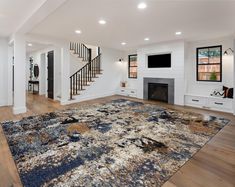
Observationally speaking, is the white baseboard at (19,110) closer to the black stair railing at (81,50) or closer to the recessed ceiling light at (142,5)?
the black stair railing at (81,50)

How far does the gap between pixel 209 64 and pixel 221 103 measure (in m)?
1.60

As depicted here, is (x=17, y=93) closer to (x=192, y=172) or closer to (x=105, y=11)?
(x=105, y=11)

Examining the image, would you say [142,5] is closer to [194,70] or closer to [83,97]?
[194,70]

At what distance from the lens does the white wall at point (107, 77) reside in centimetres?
783

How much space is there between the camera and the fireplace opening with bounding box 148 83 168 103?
23.3ft

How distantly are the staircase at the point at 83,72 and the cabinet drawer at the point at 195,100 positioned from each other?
4387 mm

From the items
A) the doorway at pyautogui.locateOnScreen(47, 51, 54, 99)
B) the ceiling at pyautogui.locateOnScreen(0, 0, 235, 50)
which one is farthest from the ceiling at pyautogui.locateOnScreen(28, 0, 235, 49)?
the doorway at pyautogui.locateOnScreen(47, 51, 54, 99)

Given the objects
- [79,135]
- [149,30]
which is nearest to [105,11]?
[149,30]

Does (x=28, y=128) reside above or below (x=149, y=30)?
below

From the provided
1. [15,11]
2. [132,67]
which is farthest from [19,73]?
[132,67]

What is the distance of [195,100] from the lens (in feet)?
20.1

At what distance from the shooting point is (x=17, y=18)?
151 inches

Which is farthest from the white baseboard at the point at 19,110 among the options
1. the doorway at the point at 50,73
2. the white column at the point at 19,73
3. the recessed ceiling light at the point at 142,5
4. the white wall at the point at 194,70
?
the white wall at the point at 194,70

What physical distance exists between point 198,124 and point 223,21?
106 inches
